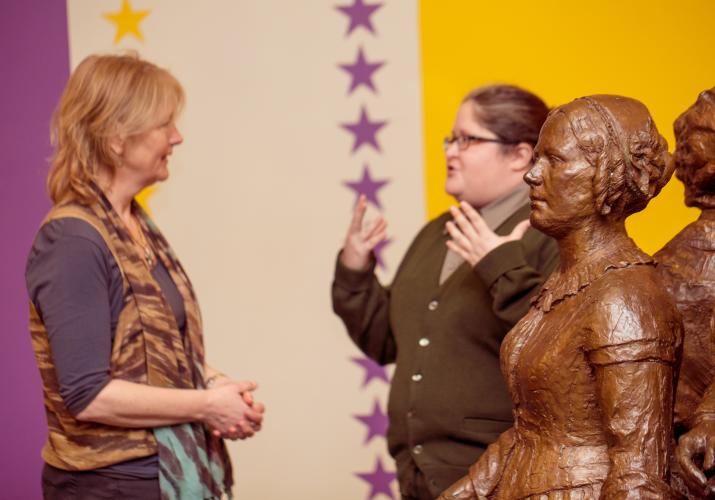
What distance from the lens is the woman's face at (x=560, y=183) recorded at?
140cm

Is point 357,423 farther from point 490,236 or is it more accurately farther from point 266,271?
point 490,236

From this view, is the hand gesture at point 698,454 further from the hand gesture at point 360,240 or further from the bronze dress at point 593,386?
the hand gesture at point 360,240

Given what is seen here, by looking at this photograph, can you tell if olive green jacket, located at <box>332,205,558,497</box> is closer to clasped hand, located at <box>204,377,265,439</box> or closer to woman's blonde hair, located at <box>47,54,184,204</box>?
clasped hand, located at <box>204,377,265,439</box>

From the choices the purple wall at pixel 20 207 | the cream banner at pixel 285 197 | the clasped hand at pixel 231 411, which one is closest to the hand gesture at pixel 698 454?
the clasped hand at pixel 231 411

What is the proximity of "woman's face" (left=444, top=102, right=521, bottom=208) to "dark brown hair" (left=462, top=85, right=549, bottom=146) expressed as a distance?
22mm

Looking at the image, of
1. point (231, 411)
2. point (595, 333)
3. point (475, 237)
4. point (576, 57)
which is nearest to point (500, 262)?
point (475, 237)

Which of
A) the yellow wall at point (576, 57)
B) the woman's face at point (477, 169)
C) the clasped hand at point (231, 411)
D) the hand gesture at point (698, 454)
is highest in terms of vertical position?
the yellow wall at point (576, 57)

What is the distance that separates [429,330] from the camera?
235cm

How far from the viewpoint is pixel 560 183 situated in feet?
4.62

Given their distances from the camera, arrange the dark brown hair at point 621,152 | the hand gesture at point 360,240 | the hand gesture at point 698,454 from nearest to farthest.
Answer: the hand gesture at point 698,454
the dark brown hair at point 621,152
the hand gesture at point 360,240

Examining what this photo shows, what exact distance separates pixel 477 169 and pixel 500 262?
1.23 ft

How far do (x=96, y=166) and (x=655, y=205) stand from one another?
69.2 inches

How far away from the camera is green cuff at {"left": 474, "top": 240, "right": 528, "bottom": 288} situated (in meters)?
2.13

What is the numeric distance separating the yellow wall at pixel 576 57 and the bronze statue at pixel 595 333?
1.77m
